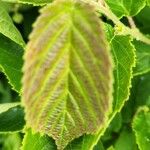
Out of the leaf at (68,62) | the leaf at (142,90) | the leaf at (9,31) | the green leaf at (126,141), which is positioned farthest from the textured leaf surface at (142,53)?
the leaf at (68,62)

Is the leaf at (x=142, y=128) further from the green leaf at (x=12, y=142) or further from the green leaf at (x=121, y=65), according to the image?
the green leaf at (x=12, y=142)

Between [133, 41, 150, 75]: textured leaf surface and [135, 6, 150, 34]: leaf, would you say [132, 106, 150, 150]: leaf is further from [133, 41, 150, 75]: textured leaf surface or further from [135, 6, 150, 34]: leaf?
[135, 6, 150, 34]: leaf

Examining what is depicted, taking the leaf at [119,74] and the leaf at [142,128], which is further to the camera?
the leaf at [142,128]

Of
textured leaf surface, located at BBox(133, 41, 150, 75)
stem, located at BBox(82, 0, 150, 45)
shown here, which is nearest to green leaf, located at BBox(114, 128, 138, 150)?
textured leaf surface, located at BBox(133, 41, 150, 75)

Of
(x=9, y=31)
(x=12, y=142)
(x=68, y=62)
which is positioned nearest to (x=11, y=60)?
(x=9, y=31)

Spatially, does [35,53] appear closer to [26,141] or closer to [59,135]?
[59,135]
